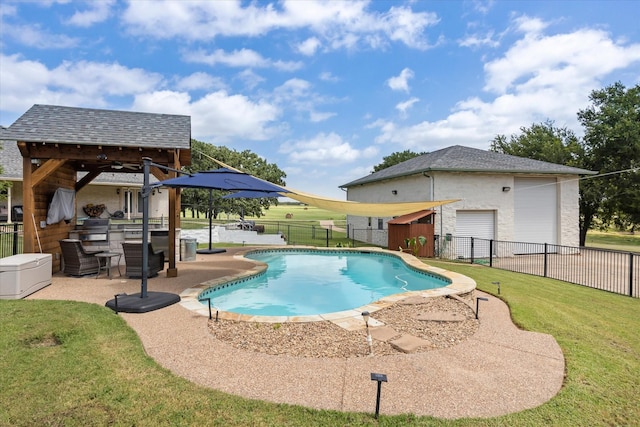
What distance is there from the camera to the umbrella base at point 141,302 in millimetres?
5477

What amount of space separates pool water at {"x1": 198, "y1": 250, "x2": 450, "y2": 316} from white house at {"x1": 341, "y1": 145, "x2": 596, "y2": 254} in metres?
4.09

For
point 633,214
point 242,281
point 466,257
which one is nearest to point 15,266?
point 242,281

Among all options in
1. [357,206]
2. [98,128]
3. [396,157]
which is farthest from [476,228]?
[396,157]

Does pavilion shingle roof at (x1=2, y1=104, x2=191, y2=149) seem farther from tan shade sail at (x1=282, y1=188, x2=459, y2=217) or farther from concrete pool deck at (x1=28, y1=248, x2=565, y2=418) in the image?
concrete pool deck at (x1=28, y1=248, x2=565, y2=418)

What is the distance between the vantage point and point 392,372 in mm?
3578

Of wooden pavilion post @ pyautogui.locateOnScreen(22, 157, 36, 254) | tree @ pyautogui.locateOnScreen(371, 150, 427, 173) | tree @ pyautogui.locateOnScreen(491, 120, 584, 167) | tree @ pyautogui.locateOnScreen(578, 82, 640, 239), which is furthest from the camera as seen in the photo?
tree @ pyautogui.locateOnScreen(371, 150, 427, 173)

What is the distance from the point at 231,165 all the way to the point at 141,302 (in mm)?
30858

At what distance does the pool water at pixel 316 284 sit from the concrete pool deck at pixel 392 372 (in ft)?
7.89

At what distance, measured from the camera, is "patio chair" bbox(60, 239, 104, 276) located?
25.7 ft

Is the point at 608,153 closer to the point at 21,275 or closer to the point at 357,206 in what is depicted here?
the point at 357,206

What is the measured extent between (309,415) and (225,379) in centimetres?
103

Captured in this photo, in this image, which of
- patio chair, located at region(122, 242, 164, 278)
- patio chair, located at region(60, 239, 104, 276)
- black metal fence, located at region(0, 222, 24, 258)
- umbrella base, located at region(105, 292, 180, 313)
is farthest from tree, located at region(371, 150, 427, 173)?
umbrella base, located at region(105, 292, 180, 313)

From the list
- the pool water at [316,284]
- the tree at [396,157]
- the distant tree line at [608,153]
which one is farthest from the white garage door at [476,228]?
the tree at [396,157]

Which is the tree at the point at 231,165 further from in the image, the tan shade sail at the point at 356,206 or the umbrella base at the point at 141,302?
the umbrella base at the point at 141,302
